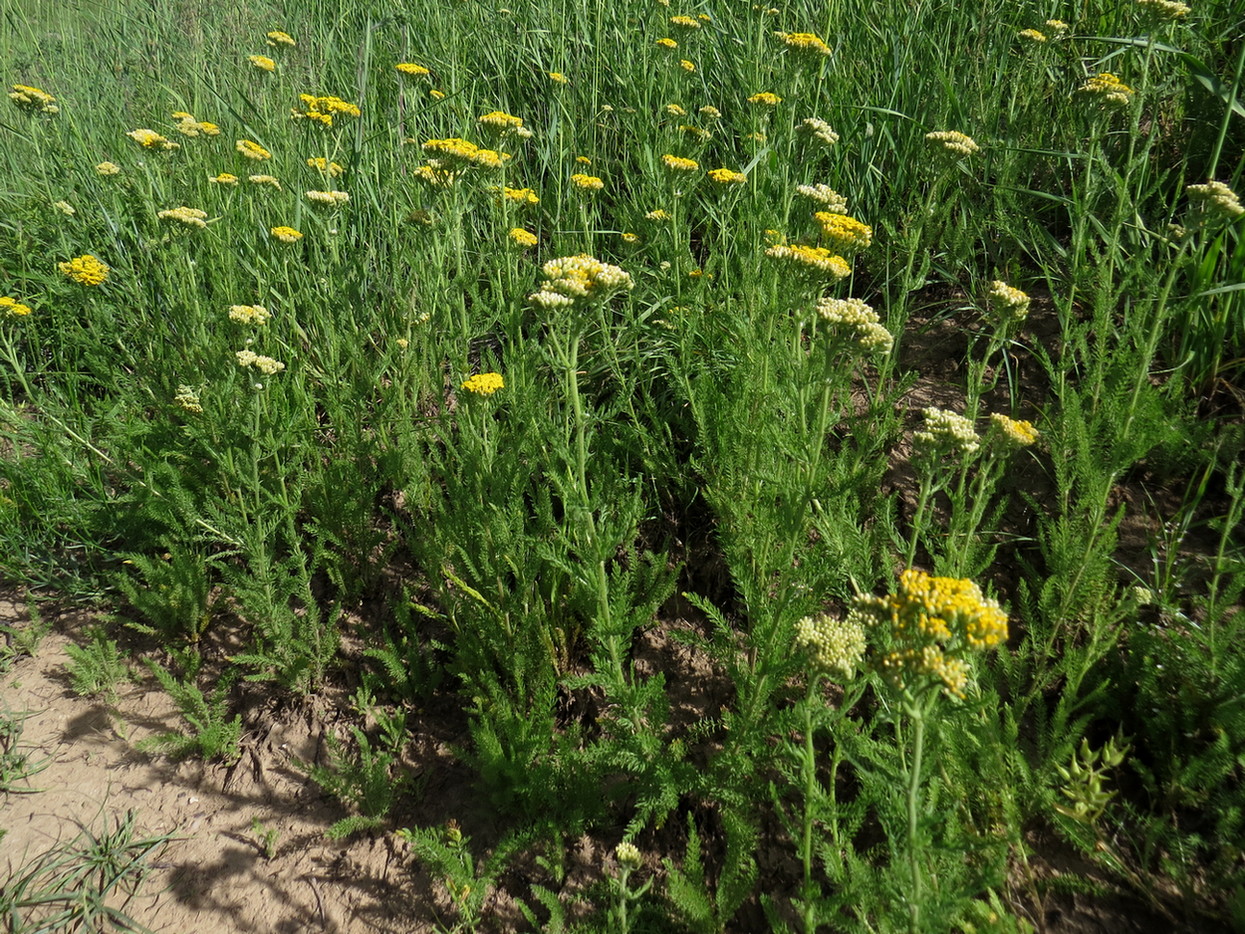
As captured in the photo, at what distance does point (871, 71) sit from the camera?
4.17 m

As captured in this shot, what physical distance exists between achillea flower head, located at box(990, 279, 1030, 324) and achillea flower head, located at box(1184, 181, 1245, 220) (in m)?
0.54

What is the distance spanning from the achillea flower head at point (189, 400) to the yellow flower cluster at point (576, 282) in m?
1.53

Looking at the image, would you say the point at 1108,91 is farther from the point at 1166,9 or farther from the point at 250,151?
the point at 250,151

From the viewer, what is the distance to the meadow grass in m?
1.99

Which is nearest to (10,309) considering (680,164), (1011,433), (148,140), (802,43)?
(148,140)

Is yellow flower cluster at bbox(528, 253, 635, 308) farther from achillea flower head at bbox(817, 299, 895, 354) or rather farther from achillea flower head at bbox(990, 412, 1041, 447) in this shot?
achillea flower head at bbox(990, 412, 1041, 447)

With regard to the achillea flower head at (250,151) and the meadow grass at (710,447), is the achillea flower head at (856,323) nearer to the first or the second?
the meadow grass at (710,447)

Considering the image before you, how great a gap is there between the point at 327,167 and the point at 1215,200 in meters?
3.21

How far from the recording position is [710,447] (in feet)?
8.75

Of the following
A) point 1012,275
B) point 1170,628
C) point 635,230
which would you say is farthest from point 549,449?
point 1012,275

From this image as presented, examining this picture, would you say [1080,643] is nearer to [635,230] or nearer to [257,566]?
[635,230]

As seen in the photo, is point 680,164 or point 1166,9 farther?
point 680,164

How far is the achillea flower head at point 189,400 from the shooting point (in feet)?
8.93

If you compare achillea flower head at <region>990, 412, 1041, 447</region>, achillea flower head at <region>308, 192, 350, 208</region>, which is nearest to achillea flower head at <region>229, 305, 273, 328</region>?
achillea flower head at <region>308, 192, 350, 208</region>
